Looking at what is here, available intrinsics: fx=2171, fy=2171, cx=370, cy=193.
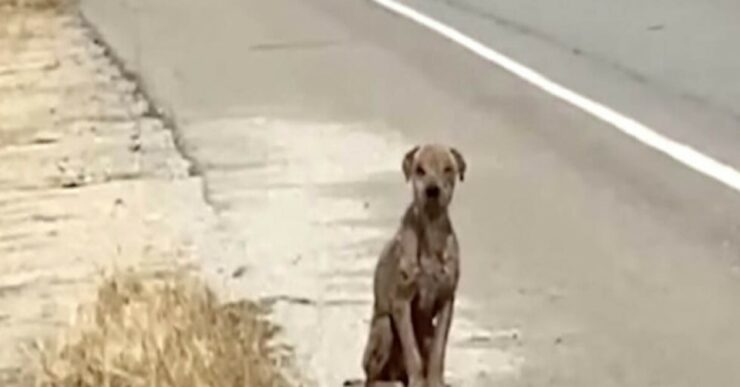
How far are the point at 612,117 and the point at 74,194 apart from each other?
396 centimetres

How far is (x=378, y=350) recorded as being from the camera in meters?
5.85

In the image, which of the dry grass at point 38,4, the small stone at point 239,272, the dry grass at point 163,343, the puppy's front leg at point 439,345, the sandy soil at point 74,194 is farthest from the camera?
the dry grass at point 38,4

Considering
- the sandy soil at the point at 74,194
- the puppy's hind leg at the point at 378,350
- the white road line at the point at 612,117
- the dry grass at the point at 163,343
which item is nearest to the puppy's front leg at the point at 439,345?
the puppy's hind leg at the point at 378,350

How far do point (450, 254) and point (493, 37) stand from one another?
13.0 metres

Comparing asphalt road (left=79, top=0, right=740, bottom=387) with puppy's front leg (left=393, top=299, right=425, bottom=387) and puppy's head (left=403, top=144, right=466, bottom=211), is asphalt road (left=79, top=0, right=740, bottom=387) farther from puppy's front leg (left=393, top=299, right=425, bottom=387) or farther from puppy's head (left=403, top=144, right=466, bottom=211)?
puppy's head (left=403, top=144, right=466, bottom=211)

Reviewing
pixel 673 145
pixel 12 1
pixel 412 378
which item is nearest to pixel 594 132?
pixel 673 145

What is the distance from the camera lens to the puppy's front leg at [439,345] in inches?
226

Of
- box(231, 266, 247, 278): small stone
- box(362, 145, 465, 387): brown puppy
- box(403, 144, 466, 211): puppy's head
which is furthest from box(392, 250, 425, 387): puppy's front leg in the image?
box(231, 266, 247, 278): small stone

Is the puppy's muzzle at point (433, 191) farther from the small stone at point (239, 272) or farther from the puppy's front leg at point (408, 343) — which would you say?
the small stone at point (239, 272)

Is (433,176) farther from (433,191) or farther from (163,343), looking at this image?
(163,343)

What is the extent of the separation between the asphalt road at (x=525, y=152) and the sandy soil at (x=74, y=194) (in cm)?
31

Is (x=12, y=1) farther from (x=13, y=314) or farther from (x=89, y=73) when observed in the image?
(x=13, y=314)

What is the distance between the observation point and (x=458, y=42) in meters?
18.7

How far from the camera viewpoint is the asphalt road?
817 cm
